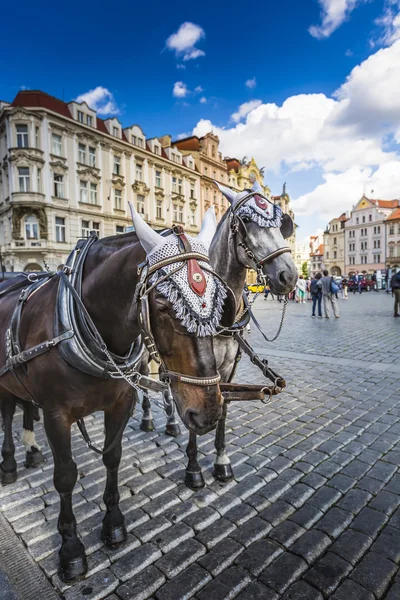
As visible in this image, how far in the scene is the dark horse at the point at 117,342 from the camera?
1.50 metres

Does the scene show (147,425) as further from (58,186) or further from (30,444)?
(58,186)

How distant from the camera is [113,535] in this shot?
2324 millimetres

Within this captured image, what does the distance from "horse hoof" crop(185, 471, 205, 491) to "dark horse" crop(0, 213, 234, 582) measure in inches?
29.9

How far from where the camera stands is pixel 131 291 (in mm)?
1792

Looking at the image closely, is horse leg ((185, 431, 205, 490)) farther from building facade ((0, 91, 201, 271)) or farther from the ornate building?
the ornate building

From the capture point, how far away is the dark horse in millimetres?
1501

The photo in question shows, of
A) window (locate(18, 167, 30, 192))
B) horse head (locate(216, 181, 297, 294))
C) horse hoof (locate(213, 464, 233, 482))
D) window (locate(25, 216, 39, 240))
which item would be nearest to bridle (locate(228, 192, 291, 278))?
horse head (locate(216, 181, 297, 294))

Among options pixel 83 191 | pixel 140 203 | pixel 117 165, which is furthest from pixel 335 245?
pixel 83 191

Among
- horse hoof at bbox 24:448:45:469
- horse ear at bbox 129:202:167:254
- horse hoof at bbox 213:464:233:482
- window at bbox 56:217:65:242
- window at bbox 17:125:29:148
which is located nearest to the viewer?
horse ear at bbox 129:202:167:254

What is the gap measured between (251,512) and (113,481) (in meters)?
1.10

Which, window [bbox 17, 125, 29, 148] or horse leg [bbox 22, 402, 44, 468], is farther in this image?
window [bbox 17, 125, 29, 148]

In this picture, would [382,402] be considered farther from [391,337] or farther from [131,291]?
[391,337]

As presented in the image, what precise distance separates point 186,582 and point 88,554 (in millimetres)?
710

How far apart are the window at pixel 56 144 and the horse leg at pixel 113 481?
28787mm
